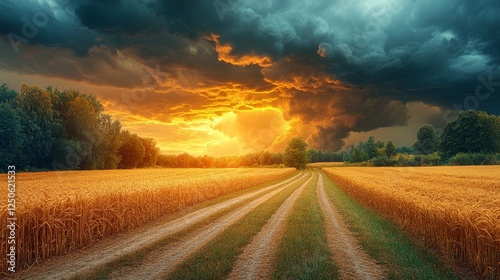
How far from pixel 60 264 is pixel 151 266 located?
115 inches

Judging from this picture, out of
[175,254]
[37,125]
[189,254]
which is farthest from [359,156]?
[175,254]

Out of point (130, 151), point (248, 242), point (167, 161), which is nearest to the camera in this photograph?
point (248, 242)

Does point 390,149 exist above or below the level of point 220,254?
above

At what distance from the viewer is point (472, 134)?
293 ft

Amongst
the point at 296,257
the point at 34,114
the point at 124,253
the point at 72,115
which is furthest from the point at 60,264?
the point at 72,115

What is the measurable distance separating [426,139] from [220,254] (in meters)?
134

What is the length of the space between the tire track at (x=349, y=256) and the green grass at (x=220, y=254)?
10.5 feet

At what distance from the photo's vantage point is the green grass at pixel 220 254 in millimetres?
7766

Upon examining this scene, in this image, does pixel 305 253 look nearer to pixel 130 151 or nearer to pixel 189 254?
pixel 189 254

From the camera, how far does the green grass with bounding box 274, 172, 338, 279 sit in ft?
25.6

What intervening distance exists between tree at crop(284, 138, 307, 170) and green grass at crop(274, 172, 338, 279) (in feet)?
299

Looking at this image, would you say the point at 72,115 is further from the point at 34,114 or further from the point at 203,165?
the point at 203,165

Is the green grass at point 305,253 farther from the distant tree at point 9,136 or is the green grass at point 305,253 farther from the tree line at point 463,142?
the tree line at point 463,142

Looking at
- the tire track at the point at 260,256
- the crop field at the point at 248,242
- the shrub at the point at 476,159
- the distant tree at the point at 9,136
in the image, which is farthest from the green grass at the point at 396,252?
the shrub at the point at 476,159
